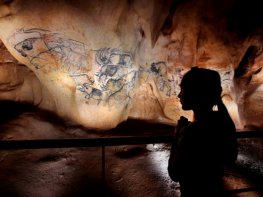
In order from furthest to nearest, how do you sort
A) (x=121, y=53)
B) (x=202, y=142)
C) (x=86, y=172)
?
(x=121, y=53), (x=86, y=172), (x=202, y=142)

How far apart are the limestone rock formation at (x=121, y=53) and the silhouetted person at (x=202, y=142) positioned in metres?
5.57

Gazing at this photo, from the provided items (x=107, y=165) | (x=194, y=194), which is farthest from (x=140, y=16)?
(x=194, y=194)

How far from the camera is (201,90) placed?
1.70 meters

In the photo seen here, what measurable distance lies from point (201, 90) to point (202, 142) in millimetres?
361

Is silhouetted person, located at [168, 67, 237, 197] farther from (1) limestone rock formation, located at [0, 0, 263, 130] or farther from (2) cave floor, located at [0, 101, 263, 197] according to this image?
(1) limestone rock formation, located at [0, 0, 263, 130]

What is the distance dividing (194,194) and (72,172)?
4.52 metres

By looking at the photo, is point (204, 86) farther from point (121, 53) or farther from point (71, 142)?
point (121, 53)

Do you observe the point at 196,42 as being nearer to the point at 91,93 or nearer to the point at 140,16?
the point at 140,16

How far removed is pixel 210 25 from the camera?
8859mm

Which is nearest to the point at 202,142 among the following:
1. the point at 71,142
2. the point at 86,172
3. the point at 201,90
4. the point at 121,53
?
the point at 201,90

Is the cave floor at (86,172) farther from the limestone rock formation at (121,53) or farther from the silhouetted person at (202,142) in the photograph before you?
the silhouetted person at (202,142)

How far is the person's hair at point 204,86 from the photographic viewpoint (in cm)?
170

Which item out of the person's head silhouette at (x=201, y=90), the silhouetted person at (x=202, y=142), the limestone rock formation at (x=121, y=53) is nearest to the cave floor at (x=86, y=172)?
the limestone rock formation at (x=121, y=53)

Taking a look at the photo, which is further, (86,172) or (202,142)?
(86,172)
